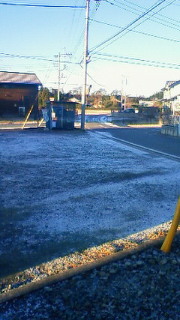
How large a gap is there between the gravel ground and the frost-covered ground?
740 mm

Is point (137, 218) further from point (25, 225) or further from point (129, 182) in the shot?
point (129, 182)

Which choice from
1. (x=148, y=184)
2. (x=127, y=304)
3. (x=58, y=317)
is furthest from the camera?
(x=148, y=184)

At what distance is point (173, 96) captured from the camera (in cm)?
5091

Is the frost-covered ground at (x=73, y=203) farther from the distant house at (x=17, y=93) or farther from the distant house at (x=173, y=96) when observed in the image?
the distant house at (x=173, y=96)

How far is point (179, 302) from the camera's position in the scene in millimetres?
2852

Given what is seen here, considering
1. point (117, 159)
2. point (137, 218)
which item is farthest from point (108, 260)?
point (117, 159)

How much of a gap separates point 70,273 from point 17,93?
→ 38.9m

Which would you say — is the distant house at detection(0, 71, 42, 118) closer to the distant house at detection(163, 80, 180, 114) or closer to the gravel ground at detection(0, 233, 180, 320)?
the distant house at detection(163, 80, 180, 114)

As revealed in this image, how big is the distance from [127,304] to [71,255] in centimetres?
124

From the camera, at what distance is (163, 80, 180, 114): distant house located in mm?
42684

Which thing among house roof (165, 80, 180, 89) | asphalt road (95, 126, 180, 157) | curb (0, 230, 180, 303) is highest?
house roof (165, 80, 180, 89)

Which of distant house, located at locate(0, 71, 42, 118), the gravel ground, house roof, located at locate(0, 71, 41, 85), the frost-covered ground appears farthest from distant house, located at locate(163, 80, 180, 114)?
the gravel ground

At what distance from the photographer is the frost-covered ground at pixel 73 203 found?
417 cm

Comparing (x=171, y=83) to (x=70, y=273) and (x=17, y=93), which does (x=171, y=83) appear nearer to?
(x=17, y=93)
